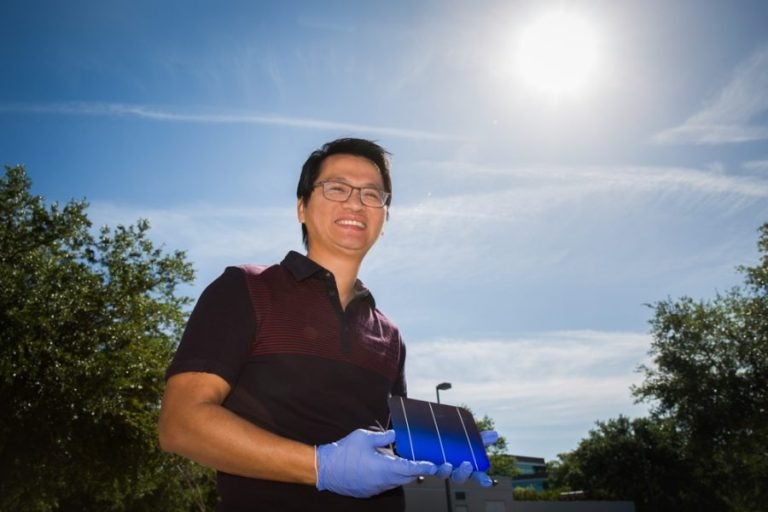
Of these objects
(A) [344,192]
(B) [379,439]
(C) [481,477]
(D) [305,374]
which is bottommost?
(C) [481,477]

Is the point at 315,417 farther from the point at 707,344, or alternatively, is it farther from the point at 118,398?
the point at 707,344

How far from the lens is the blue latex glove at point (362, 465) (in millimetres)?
2000

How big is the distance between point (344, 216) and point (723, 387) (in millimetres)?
32498

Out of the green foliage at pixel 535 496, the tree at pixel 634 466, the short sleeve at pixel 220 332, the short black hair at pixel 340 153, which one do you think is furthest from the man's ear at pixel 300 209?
the green foliage at pixel 535 496

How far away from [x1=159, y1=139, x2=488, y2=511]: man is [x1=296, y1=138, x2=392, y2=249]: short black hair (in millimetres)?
22

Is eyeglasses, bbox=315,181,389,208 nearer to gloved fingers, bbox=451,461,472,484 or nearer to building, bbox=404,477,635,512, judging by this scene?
gloved fingers, bbox=451,461,472,484

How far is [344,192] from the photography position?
3.12m

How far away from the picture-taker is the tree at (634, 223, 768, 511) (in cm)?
2714

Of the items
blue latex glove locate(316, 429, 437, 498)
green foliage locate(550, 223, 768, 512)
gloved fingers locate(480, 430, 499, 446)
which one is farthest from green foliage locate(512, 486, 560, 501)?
blue latex glove locate(316, 429, 437, 498)

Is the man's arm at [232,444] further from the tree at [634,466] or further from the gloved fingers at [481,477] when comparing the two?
the tree at [634,466]

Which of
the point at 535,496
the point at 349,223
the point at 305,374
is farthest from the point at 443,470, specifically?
the point at 535,496

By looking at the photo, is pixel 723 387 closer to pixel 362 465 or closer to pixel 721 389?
pixel 721 389

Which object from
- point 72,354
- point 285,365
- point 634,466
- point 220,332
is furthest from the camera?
point 634,466

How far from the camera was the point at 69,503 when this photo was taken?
100 feet
